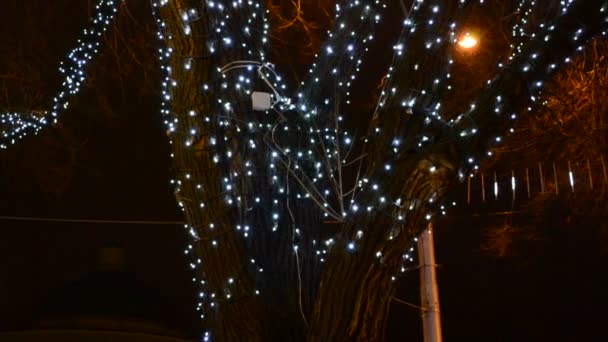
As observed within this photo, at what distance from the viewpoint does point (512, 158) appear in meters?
12.0

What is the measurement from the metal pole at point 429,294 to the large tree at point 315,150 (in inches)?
152

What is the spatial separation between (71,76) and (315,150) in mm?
4956

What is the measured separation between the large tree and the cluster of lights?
3413 mm

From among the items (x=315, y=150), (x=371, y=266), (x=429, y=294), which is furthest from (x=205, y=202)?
(x=429, y=294)

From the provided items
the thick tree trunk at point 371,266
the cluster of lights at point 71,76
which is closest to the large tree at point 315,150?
the thick tree trunk at point 371,266

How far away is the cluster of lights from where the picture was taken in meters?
7.94

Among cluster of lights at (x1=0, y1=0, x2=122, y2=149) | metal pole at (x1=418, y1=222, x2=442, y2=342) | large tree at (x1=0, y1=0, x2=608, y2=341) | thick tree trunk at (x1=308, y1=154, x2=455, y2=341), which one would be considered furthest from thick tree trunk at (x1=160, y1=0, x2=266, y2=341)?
metal pole at (x1=418, y1=222, x2=442, y2=342)

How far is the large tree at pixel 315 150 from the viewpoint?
12.8 ft

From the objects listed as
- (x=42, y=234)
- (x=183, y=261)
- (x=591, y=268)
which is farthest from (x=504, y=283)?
(x=42, y=234)

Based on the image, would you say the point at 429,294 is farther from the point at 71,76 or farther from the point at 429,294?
the point at 71,76

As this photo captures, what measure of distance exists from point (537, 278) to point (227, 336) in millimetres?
15191

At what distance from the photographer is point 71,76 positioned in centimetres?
873

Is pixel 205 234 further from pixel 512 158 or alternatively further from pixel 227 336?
pixel 512 158

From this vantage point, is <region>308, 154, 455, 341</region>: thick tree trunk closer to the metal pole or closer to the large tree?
the large tree
